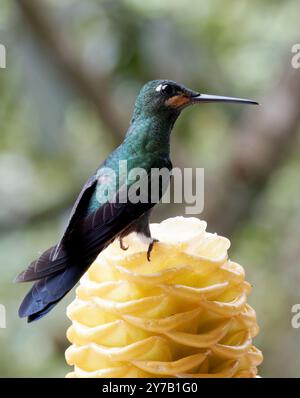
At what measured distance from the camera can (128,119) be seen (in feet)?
8.70

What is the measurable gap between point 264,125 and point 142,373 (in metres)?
1.95

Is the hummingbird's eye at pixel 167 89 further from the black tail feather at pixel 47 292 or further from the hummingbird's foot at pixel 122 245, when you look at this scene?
the black tail feather at pixel 47 292

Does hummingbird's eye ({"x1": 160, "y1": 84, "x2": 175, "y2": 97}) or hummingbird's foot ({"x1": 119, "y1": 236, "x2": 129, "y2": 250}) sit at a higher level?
hummingbird's eye ({"x1": 160, "y1": 84, "x2": 175, "y2": 97})

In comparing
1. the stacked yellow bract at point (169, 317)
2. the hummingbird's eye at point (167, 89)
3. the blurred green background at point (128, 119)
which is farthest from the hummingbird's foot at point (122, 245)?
the blurred green background at point (128, 119)

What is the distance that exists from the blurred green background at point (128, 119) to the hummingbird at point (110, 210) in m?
1.10

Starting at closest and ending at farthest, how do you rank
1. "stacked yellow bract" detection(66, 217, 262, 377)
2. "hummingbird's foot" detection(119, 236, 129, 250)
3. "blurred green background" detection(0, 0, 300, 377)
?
"stacked yellow bract" detection(66, 217, 262, 377), "hummingbird's foot" detection(119, 236, 129, 250), "blurred green background" detection(0, 0, 300, 377)

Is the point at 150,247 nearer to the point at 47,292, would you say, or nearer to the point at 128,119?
the point at 47,292

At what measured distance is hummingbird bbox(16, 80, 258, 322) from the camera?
3.01 ft

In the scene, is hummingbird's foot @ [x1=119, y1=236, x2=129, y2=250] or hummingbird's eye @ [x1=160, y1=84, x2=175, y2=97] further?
hummingbird's eye @ [x1=160, y1=84, x2=175, y2=97]

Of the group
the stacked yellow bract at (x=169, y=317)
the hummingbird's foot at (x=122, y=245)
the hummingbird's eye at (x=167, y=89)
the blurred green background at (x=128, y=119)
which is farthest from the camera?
the blurred green background at (x=128, y=119)

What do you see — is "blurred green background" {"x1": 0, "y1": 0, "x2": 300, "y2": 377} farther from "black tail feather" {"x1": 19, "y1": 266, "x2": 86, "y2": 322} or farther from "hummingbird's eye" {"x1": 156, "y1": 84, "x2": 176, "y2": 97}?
"black tail feather" {"x1": 19, "y1": 266, "x2": 86, "y2": 322}

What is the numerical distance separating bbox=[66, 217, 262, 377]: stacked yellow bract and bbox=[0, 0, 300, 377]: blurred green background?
1.45 meters

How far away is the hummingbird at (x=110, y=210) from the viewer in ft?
3.01

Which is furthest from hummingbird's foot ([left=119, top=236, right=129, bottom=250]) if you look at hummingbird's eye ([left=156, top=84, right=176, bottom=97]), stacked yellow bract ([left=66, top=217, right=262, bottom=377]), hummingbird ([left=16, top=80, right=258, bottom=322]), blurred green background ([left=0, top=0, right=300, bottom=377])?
blurred green background ([left=0, top=0, right=300, bottom=377])
